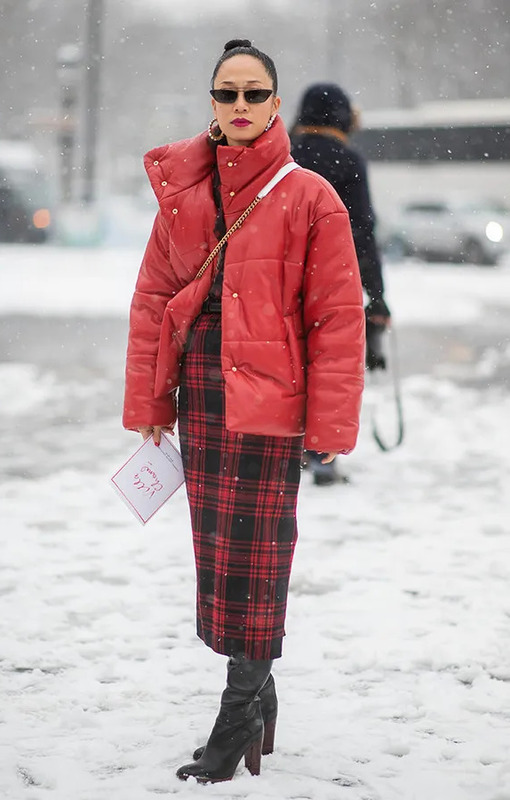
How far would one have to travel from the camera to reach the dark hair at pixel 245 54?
2.77 meters

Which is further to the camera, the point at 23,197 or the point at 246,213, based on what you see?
the point at 23,197

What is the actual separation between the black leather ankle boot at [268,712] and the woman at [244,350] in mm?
98

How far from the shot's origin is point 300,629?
13.1ft

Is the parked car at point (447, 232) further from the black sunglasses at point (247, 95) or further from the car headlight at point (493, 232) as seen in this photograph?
the black sunglasses at point (247, 95)

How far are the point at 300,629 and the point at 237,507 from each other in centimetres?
134

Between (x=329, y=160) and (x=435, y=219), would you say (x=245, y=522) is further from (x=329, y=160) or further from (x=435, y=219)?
(x=435, y=219)

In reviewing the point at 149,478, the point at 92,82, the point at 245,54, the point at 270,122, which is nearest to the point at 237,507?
the point at 149,478

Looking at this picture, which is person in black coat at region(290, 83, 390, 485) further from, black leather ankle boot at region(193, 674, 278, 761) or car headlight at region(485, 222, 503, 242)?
car headlight at region(485, 222, 503, 242)

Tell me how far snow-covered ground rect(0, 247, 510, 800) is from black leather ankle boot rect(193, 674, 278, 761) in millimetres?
66

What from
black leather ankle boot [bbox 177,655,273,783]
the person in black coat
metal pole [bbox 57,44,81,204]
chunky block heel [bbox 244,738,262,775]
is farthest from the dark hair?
metal pole [bbox 57,44,81,204]

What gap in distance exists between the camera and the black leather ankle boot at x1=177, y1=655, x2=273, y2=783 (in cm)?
284

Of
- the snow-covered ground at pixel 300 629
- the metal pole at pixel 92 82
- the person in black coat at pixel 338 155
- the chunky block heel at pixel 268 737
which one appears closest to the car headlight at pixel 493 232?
the metal pole at pixel 92 82

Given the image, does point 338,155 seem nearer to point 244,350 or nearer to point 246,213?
point 246,213

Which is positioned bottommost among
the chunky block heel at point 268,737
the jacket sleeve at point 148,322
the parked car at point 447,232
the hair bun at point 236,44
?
the parked car at point 447,232
